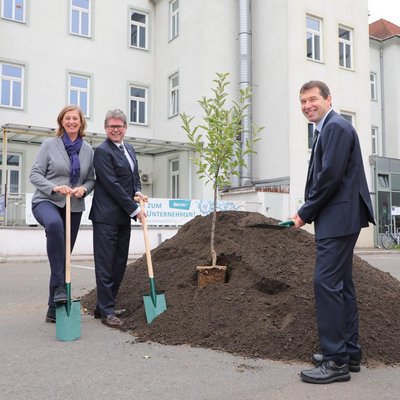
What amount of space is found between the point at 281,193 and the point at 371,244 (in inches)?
219

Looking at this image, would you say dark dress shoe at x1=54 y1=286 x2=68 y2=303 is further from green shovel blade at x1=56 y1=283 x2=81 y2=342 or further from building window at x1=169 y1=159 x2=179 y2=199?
building window at x1=169 y1=159 x2=179 y2=199

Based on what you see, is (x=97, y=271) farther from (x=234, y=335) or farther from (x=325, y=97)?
(x=325, y=97)

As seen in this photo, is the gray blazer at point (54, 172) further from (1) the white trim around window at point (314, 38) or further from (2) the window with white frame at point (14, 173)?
(1) the white trim around window at point (314, 38)

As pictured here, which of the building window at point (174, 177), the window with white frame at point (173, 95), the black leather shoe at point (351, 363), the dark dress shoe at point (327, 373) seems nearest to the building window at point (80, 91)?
the window with white frame at point (173, 95)

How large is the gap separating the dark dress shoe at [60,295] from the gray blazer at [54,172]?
794 mm

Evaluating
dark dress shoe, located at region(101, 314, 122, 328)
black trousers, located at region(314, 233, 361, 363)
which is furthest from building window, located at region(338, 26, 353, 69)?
black trousers, located at region(314, 233, 361, 363)

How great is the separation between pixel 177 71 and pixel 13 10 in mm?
6625

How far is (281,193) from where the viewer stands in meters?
18.9

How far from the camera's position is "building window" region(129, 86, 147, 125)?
2198 centimetres

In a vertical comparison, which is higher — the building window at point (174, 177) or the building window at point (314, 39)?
the building window at point (314, 39)

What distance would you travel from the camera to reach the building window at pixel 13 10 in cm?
1908

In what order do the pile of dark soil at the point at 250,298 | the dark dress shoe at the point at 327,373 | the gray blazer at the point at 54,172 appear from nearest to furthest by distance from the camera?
the dark dress shoe at the point at 327,373
the pile of dark soil at the point at 250,298
the gray blazer at the point at 54,172

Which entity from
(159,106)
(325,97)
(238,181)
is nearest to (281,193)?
(238,181)

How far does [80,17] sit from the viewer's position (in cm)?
2066
